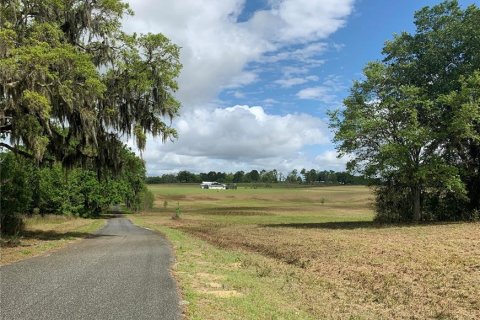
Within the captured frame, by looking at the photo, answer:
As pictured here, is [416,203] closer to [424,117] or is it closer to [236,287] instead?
[424,117]

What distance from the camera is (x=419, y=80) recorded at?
32.8m

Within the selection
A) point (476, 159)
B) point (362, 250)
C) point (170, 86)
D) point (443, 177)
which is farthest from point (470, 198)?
point (170, 86)

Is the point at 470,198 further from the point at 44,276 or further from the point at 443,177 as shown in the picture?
the point at 44,276

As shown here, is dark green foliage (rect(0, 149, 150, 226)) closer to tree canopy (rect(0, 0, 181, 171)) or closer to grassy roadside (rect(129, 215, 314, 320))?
tree canopy (rect(0, 0, 181, 171))

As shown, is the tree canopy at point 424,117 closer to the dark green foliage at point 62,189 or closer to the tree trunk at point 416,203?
the tree trunk at point 416,203

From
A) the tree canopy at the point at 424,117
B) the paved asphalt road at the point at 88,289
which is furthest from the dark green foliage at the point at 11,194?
the tree canopy at the point at 424,117

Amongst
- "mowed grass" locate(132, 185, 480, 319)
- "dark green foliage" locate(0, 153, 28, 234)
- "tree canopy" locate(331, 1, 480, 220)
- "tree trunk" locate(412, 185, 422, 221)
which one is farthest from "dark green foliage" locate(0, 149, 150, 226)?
"tree trunk" locate(412, 185, 422, 221)

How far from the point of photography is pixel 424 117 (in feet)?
104

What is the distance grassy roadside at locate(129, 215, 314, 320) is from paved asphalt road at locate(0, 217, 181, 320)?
536 millimetres

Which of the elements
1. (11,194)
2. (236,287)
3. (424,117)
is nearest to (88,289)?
(236,287)

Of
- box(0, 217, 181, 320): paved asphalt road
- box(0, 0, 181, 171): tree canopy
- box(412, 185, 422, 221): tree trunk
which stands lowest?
box(0, 217, 181, 320): paved asphalt road

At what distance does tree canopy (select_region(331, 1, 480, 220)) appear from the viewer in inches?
1146

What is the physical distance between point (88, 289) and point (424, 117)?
28.0 metres

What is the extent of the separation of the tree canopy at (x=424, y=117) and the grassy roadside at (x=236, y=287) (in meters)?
16.6
